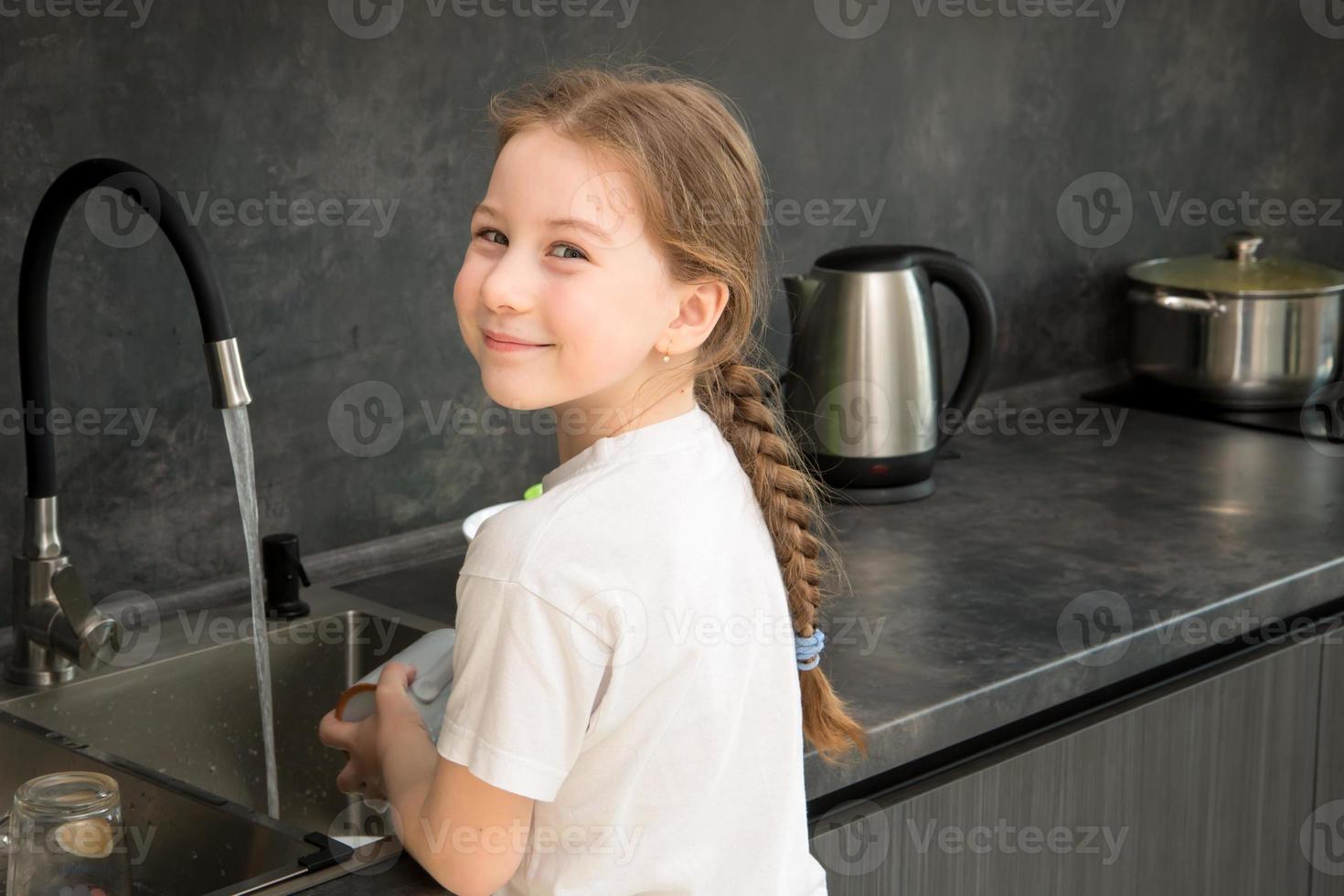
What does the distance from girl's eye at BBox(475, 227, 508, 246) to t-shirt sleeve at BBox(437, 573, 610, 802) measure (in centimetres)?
19

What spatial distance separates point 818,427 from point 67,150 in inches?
33.0

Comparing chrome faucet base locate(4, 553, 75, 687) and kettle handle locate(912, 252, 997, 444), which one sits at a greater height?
kettle handle locate(912, 252, 997, 444)

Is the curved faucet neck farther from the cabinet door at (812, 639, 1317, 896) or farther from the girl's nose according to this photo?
the cabinet door at (812, 639, 1317, 896)

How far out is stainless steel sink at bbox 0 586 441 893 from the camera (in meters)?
1.34

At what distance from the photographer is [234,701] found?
56.1 inches

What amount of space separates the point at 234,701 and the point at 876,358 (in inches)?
30.3

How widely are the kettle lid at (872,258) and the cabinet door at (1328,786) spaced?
1.90ft

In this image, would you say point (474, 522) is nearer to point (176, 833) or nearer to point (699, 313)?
point (176, 833)

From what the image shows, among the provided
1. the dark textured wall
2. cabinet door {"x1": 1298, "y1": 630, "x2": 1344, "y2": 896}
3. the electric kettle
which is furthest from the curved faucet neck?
cabinet door {"x1": 1298, "y1": 630, "x2": 1344, "y2": 896}

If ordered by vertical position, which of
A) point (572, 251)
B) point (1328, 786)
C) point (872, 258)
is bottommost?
point (1328, 786)

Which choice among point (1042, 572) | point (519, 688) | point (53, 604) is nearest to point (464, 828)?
point (519, 688)

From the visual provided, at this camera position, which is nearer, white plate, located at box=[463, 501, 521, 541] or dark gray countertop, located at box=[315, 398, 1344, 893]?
dark gray countertop, located at box=[315, 398, 1344, 893]

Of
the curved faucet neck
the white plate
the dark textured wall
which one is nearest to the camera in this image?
the curved faucet neck

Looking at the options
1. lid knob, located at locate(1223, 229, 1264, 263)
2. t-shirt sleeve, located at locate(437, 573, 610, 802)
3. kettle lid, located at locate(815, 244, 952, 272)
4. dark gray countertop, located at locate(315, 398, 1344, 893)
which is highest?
kettle lid, located at locate(815, 244, 952, 272)
